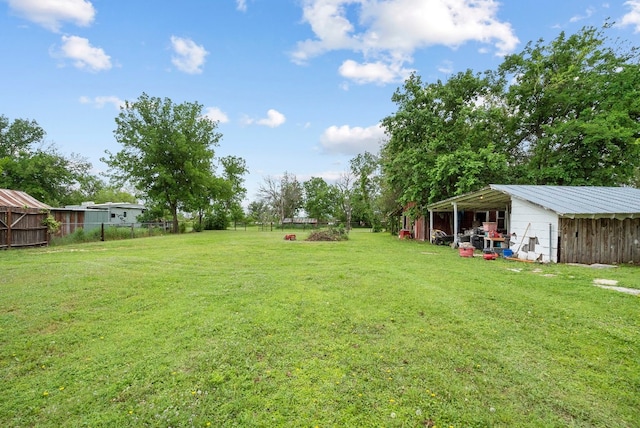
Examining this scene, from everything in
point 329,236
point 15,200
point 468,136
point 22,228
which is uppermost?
point 468,136

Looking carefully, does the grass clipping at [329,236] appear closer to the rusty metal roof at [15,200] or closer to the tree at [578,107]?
the tree at [578,107]

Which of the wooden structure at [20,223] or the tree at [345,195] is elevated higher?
the tree at [345,195]

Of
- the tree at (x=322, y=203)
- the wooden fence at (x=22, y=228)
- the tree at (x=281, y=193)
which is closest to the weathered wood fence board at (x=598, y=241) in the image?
the wooden fence at (x=22, y=228)

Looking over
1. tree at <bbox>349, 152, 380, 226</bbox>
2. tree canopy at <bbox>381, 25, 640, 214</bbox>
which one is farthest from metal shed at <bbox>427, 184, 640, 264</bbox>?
tree at <bbox>349, 152, 380, 226</bbox>

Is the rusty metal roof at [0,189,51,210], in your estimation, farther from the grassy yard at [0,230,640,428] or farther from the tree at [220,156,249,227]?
the tree at [220,156,249,227]

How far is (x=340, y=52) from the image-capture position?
1630cm

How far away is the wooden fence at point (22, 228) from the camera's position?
12602 millimetres

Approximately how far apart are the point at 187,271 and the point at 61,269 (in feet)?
9.77

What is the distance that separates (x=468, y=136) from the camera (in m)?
18.4

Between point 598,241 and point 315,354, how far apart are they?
11.2 metres

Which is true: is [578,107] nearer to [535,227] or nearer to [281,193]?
[535,227]

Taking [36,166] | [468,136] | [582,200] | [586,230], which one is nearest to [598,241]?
[586,230]

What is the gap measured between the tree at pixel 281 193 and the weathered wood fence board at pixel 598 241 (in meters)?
38.0

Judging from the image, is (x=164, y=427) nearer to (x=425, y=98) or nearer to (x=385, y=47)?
(x=385, y=47)
